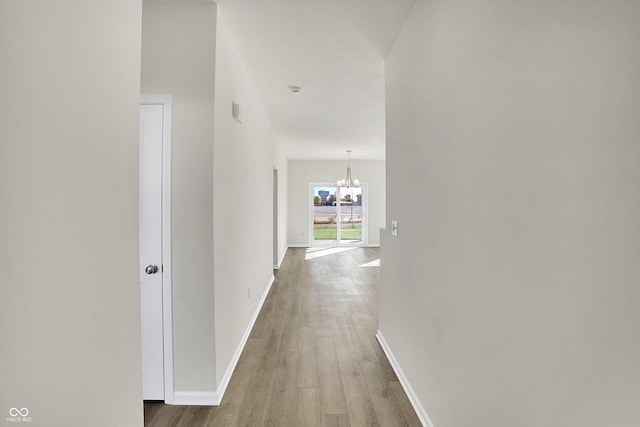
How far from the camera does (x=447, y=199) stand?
1.79 meters

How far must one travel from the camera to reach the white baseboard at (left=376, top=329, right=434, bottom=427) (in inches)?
83.6

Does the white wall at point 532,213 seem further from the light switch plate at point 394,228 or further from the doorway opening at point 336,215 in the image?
the doorway opening at point 336,215

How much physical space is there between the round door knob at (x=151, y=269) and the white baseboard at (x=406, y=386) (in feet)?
6.19

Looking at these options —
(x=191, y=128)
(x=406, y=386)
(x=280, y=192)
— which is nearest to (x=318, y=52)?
(x=191, y=128)

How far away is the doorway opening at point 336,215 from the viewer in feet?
34.6

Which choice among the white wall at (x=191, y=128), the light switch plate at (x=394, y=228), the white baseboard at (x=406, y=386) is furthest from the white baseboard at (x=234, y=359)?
the light switch plate at (x=394, y=228)

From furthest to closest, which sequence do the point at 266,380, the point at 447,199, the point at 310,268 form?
the point at 310,268
the point at 266,380
the point at 447,199

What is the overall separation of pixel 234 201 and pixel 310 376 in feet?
5.00

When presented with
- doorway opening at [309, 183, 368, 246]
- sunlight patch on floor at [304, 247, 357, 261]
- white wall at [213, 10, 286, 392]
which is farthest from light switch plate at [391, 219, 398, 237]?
doorway opening at [309, 183, 368, 246]

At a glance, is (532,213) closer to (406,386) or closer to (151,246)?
(406,386)

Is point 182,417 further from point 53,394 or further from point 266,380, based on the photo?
point 53,394

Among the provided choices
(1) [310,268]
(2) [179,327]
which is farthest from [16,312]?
(1) [310,268]

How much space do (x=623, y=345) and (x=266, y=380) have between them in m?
2.40

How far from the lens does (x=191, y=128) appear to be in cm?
232
